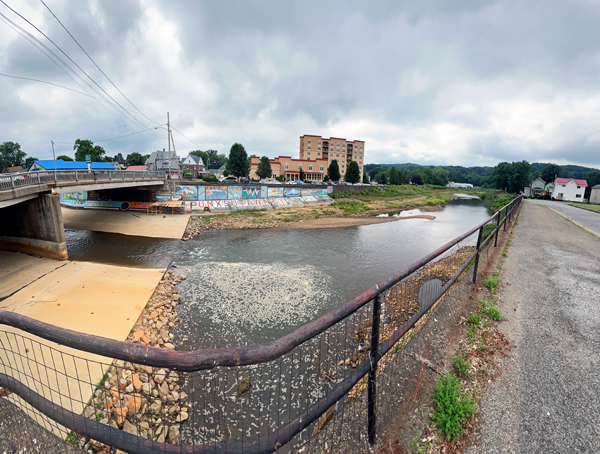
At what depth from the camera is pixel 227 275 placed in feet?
55.0

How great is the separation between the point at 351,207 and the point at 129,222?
32.7 meters

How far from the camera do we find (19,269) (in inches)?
638

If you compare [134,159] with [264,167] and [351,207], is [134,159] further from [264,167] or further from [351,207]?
[351,207]

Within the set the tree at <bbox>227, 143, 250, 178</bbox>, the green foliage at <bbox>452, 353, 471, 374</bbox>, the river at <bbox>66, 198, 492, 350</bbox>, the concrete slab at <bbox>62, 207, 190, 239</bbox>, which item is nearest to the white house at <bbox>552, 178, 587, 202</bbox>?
the river at <bbox>66, 198, 492, 350</bbox>

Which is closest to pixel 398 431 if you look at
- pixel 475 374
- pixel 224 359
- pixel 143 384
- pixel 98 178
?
pixel 475 374

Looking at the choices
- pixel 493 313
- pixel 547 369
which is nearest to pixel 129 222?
pixel 493 313

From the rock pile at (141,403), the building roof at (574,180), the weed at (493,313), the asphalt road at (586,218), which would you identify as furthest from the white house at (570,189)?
the rock pile at (141,403)

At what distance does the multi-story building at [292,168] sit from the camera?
85312mm

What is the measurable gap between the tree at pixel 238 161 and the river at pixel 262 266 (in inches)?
1691

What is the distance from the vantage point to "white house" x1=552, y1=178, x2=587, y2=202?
67.5 m

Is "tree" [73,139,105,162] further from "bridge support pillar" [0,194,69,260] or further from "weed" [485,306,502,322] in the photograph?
"weed" [485,306,502,322]

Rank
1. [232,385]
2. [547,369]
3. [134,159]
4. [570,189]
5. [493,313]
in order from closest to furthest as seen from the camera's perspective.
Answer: [547,369] < [493,313] < [232,385] < [570,189] < [134,159]

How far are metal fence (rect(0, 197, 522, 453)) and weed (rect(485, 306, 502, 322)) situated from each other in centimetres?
88

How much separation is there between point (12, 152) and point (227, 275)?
5694 inches
